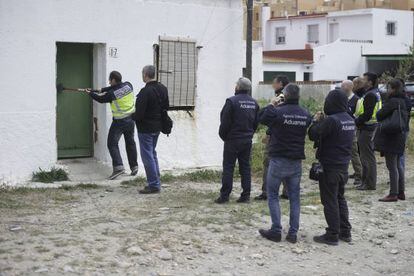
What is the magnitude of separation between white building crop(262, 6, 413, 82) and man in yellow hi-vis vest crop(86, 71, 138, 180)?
31191mm

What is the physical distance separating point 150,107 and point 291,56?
36638 millimetres

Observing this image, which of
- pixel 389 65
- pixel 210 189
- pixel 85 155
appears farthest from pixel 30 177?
pixel 389 65

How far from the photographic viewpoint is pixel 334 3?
189 feet

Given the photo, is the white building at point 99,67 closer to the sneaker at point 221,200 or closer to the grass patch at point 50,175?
the grass patch at point 50,175

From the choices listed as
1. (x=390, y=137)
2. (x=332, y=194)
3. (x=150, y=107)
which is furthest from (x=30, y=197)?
(x=390, y=137)

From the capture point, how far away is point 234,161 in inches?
376

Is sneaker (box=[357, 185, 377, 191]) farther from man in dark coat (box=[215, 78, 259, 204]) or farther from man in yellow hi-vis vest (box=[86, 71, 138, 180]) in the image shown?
man in yellow hi-vis vest (box=[86, 71, 138, 180])

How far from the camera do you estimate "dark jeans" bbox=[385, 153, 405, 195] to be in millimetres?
10323

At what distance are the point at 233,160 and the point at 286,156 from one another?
191cm

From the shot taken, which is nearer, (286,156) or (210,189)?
(286,156)

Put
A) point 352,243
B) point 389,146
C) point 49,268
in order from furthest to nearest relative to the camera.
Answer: point 389,146 → point 352,243 → point 49,268

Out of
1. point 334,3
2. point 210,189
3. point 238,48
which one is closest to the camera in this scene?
point 210,189

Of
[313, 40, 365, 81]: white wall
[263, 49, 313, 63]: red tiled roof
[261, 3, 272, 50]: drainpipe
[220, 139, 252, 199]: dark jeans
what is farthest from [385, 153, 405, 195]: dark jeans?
[261, 3, 272, 50]: drainpipe

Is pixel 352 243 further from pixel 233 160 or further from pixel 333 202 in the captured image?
pixel 233 160
